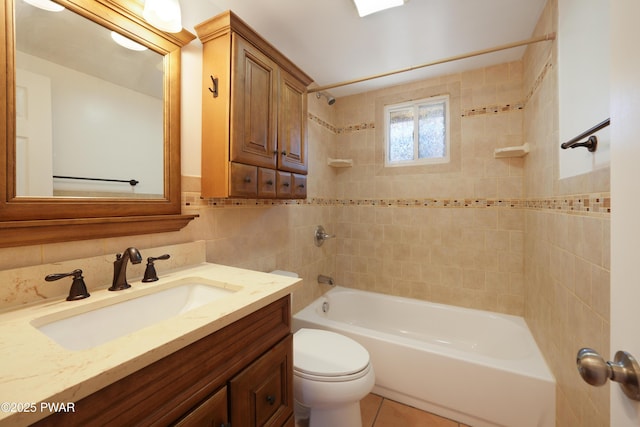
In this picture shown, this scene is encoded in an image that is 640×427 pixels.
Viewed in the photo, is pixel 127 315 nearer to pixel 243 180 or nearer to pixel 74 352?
pixel 74 352

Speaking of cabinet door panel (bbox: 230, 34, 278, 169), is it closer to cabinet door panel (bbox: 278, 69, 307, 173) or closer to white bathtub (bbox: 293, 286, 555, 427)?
cabinet door panel (bbox: 278, 69, 307, 173)

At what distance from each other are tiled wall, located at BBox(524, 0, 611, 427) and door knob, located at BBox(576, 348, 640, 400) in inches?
25.8

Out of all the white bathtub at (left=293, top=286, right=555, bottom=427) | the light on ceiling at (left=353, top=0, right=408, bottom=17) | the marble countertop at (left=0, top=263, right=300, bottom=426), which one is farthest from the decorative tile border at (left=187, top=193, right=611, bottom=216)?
the light on ceiling at (left=353, top=0, right=408, bottom=17)

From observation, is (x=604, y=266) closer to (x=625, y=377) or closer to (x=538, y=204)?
(x=625, y=377)

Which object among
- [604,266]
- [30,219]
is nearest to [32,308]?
[30,219]

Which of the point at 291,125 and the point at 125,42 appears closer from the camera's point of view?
the point at 125,42

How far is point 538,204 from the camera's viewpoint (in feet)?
5.35

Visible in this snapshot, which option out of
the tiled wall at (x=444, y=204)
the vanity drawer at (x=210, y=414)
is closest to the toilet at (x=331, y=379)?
the vanity drawer at (x=210, y=414)

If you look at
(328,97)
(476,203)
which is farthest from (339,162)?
(476,203)

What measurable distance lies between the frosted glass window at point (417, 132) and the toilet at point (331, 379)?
1722 mm

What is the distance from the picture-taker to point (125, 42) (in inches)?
41.7

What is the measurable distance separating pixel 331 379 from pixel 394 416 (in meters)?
0.71

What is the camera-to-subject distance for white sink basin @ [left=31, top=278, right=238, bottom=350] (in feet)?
2.43

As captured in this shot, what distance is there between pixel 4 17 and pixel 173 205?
Answer: 0.74 meters
